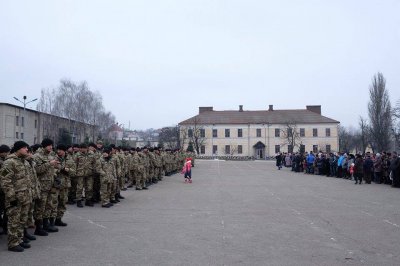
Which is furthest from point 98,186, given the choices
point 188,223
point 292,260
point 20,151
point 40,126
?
point 40,126

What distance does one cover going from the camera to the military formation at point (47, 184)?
746 cm

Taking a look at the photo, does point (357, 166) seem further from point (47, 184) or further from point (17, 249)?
point (17, 249)

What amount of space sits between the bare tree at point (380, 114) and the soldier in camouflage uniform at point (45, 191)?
5942 cm

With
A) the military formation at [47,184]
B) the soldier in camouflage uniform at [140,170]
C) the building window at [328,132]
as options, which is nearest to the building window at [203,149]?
the building window at [328,132]

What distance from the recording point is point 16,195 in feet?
24.5

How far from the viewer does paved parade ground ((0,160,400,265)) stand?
272 inches

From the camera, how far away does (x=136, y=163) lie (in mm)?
18000

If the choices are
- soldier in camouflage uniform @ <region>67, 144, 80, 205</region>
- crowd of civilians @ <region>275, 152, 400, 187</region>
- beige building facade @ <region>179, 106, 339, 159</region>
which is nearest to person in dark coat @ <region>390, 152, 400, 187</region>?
crowd of civilians @ <region>275, 152, 400, 187</region>

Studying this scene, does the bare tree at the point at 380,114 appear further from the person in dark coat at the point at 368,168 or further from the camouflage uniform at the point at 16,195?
the camouflage uniform at the point at 16,195

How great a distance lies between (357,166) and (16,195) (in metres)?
19.9

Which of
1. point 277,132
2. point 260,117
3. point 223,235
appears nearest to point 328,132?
point 277,132

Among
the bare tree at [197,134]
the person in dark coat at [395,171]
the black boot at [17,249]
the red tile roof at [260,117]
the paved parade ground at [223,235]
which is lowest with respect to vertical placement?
the paved parade ground at [223,235]

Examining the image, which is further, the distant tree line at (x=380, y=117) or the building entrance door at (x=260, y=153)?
the building entrance door at (x=260, y=153)

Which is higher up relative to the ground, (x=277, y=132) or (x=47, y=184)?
(x=277, y=132)
